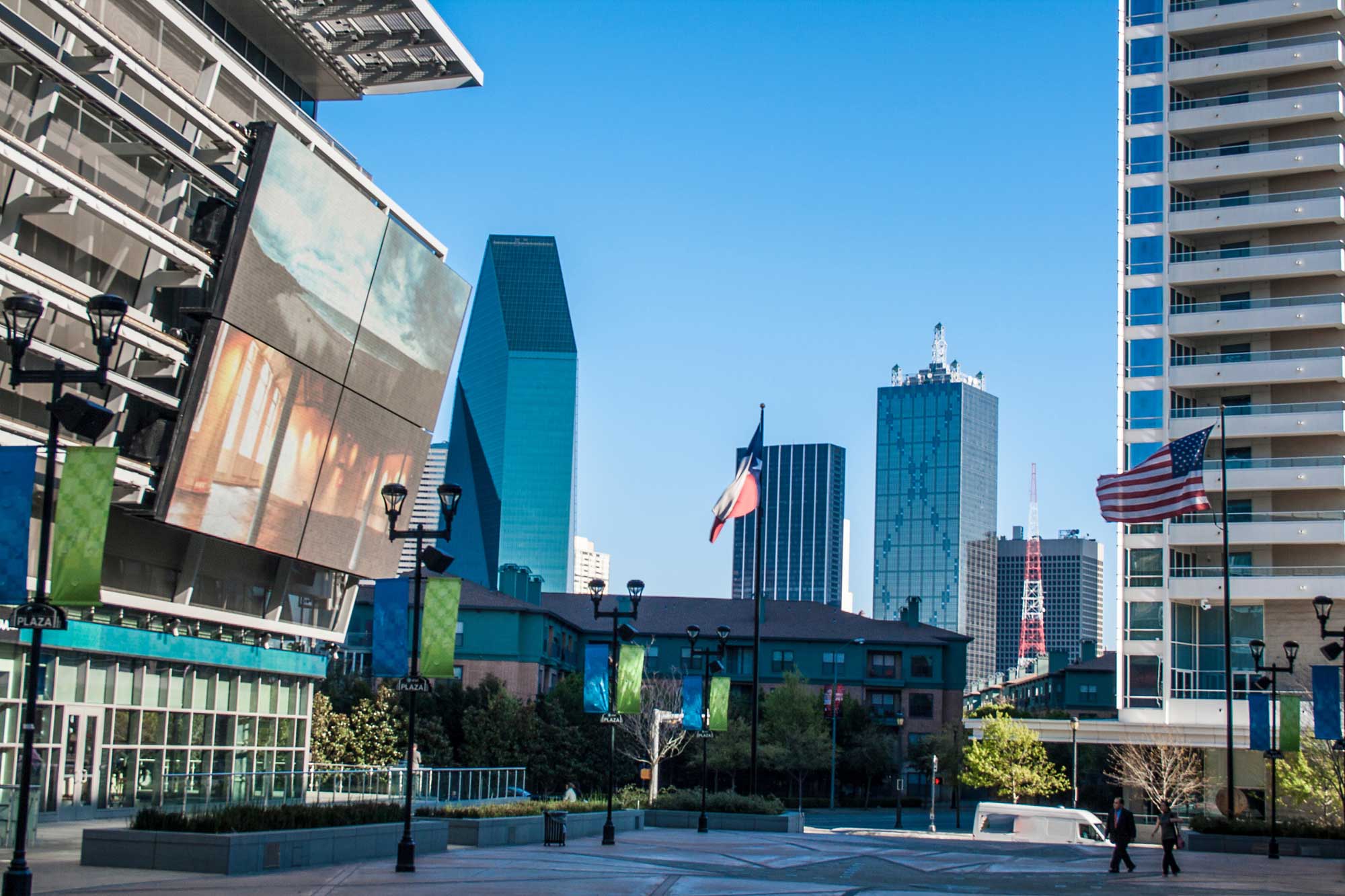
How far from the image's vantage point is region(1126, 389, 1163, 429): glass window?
76562 mm

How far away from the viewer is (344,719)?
228 ft

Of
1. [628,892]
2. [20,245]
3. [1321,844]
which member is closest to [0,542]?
[628,892]

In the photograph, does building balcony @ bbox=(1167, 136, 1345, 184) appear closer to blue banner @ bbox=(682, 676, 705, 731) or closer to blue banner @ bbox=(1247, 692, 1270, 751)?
blue banner @ bbox=(1247, 692, 1270, 751)

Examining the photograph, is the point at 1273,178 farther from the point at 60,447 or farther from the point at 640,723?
the point at 60,447

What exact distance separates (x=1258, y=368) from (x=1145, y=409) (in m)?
6.05

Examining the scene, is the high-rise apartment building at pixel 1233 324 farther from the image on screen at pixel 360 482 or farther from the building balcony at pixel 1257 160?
the image on screen at pixel 360 482

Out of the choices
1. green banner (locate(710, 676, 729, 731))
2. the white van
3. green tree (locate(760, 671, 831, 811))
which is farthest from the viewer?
green tree (locate(760, 671, 831, 811))

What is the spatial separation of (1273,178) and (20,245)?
213 feet

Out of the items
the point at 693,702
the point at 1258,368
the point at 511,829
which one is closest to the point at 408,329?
the point at 693,702

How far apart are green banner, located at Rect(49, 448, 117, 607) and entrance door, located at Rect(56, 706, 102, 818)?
835 inches

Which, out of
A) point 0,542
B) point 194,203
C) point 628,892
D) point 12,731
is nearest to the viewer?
point 0,542

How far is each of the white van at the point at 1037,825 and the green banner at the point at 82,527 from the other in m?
43.9

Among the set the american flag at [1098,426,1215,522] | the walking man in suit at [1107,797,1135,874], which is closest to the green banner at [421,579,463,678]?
the walking man in suit at [1107,797,1135,874]

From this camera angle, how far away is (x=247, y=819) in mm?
25344
